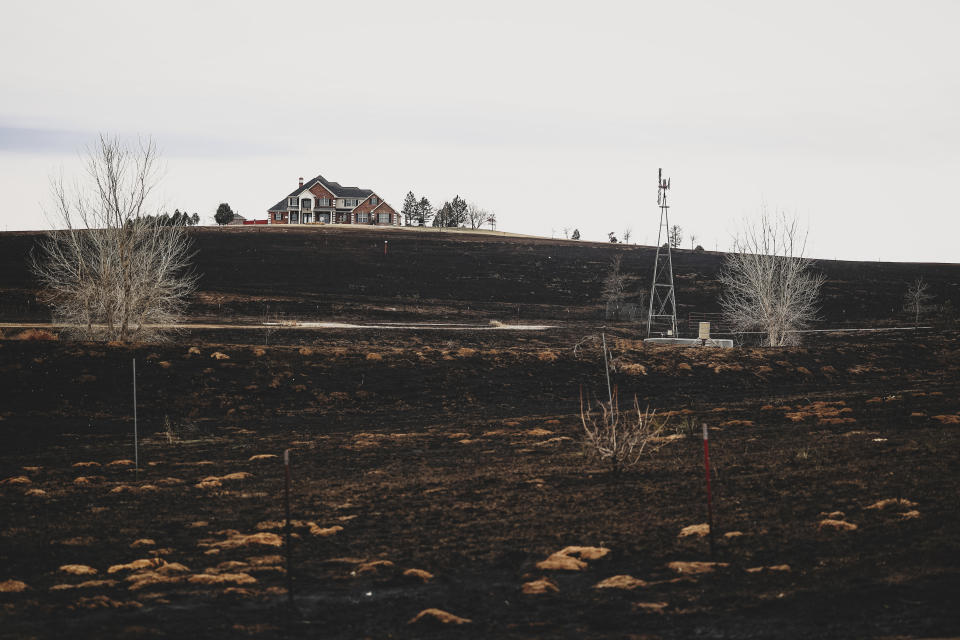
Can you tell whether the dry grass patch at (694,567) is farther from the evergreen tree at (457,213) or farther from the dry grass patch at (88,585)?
the evergreen tree at (457,213)

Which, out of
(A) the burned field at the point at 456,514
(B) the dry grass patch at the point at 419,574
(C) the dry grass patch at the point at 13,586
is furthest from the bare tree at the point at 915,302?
(C) the dry grass patch at the point at 13,586

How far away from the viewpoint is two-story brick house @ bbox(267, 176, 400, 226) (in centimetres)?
12472

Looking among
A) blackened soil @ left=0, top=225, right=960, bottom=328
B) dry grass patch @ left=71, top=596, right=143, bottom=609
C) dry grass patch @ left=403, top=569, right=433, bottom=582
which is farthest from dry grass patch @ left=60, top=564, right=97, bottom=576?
blackened soil @ left=0, top=225, right=960, bottom=328

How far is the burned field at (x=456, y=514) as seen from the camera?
911 centimetres

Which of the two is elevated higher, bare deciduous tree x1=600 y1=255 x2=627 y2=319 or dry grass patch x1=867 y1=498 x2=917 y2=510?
bare deciduous tree x1=600 y1=255 x2=627 y2=319

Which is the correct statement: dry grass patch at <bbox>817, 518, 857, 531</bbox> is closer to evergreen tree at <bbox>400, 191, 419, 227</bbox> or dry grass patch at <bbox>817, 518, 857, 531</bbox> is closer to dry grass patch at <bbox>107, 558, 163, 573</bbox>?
dry grass patch at <bbox>107, 558, 163, 573</bbox>

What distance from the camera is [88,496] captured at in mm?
16188

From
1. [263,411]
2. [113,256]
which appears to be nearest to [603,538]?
[263,411]

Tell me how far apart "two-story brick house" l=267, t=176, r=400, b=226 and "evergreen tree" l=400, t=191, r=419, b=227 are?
1420 centimetres

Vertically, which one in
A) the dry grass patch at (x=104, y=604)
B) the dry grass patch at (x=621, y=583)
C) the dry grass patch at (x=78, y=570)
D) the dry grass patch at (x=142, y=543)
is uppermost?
the dry grass patch at (x=621, y=583)

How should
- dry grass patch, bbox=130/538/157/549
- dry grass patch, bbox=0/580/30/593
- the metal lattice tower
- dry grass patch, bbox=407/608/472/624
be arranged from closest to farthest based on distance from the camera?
dry grass patch, bbox=407/608/472/624 < dry grass patch, bbox=0/580/30/593 < dry grass patch, bbox=130/538/157/549 < the metal lattice tower

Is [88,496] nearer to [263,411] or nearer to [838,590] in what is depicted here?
[263,411]

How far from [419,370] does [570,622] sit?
23.9 m

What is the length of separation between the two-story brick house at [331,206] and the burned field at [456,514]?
96618 mm
